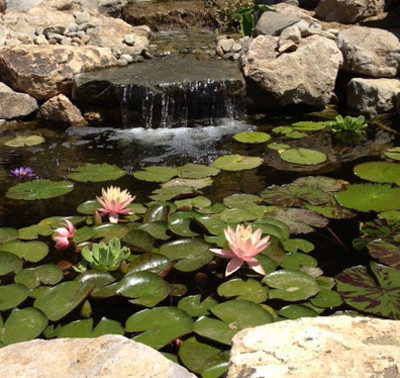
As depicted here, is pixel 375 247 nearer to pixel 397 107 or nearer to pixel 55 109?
pixel 397 107

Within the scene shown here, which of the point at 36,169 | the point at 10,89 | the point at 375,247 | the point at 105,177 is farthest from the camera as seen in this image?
the point at 10,89

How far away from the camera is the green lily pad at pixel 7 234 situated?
283 cm

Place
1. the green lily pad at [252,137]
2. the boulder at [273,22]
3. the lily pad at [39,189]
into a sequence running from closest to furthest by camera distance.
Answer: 1. the lily pad at [39,189]
2. the green lily pad at [252,137]
3. the boulder at [273,22]

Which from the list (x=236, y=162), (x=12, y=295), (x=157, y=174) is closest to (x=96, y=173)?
(x=157, y=174)

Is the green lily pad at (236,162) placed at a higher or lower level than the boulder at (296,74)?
lower

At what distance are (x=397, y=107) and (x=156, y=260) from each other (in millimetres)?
3651

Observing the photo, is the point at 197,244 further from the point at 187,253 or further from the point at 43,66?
the point at 43,66

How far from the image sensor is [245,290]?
2.31m

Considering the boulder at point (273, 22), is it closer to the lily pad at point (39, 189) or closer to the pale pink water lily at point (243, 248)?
the lily pad at point (39, 189)

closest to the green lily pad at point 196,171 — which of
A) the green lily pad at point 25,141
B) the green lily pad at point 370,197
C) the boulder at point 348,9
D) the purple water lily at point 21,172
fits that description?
the green lily pad at point 370,197

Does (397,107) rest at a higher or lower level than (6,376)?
lower

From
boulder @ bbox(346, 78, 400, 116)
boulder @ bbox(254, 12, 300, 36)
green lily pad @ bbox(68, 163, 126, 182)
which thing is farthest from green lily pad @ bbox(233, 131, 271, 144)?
boulder @ bbox(254, 12, 300, 36)

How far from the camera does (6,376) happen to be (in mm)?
1369

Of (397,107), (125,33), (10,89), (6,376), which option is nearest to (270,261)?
(6,376)
